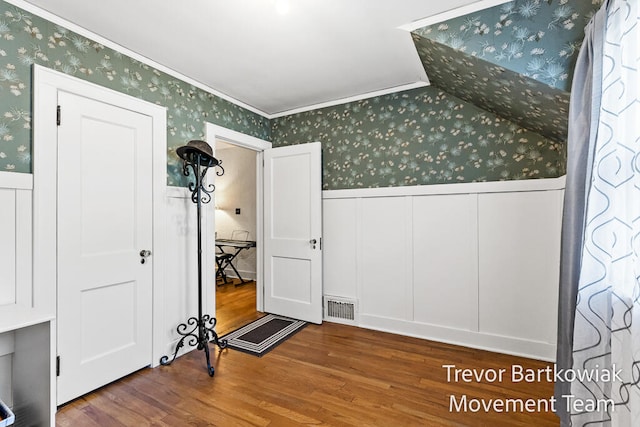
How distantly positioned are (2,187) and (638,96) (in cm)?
303

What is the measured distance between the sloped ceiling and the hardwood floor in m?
1.91

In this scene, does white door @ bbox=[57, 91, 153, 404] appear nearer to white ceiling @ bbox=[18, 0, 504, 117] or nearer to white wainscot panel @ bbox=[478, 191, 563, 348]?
white ceiling @ bbox=[18, 0, 504, 117]

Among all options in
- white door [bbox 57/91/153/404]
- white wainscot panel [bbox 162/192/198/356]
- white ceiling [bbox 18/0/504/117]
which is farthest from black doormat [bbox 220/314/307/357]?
white ceiling [bbox 18/0/504/117]

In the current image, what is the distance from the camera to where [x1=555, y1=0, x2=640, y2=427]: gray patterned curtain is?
1.13 meters

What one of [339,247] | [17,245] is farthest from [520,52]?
[17,245]

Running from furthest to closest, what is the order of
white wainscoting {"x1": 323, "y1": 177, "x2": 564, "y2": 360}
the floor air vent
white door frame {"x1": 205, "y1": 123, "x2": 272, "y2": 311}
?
1. the floor air vent
2. white door frame {"x1": 205, "y1": 123, "x2": 272, "y2": 311}
3. white wainscoting {"x1": 323, "y1": 177, "x2": 564, "y2": 360}

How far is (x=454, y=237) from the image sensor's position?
2750 mm

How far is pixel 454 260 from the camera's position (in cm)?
275

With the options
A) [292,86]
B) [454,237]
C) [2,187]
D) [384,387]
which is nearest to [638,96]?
[454,237]

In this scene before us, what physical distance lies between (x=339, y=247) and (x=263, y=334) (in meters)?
1.21

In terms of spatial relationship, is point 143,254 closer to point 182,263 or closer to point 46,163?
point 182,263

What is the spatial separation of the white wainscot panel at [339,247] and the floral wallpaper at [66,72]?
1.60 metres

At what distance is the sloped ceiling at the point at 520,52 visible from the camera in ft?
5.27

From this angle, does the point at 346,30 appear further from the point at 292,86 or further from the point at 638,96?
the point at 638,96
